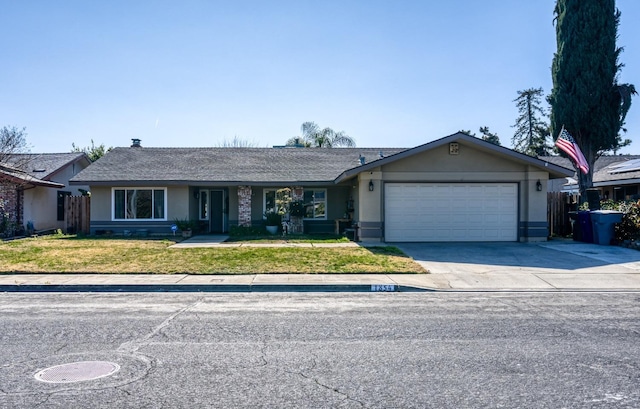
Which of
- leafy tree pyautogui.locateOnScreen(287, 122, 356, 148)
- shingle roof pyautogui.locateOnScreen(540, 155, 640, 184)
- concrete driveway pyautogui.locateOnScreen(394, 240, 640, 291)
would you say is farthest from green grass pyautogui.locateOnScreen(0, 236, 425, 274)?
leafy tree pyautogui.locateOnScreen(287, 122, 356, 148)

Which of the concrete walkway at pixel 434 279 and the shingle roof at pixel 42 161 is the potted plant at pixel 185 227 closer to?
the shingle roof at pixel 42 161

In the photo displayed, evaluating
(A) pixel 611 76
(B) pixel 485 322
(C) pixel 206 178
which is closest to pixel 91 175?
(C) pixel 206 178

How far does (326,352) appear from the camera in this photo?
581 centimetres

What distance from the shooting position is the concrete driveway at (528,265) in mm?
10887

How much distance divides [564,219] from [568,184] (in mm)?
10688

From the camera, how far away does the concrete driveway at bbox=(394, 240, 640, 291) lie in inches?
429

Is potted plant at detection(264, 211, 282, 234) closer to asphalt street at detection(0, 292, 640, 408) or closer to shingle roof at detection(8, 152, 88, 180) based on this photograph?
shingle roof at detection(8, 152, 88, 180)

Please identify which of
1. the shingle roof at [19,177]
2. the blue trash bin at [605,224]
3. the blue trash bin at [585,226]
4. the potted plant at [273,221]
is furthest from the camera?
the potted plant at [273,221]

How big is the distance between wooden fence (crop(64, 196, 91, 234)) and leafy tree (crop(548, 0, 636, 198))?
23.1 meters

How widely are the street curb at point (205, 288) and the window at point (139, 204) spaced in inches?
507

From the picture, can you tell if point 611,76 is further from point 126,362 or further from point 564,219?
point 126,362

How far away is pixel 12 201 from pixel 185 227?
27.0 ft

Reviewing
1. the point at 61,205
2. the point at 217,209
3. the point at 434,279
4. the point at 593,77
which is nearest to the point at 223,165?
the point at 217,209

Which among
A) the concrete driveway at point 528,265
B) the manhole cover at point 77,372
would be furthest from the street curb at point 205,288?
the manhole cover at point 77,372
